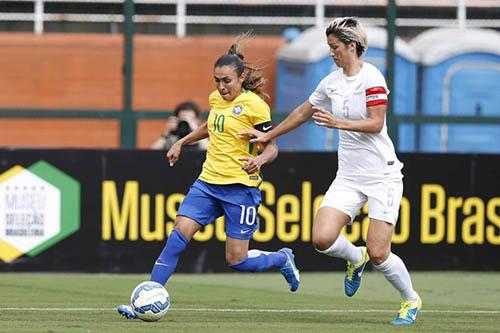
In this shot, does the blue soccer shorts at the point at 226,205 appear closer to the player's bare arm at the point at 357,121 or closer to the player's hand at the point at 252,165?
the player's hand at the point at 252,165

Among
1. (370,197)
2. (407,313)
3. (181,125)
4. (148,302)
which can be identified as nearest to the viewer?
(148,302)

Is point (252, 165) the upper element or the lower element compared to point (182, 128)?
lower

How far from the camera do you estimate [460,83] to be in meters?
15.4

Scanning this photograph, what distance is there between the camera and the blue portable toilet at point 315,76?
1439cm

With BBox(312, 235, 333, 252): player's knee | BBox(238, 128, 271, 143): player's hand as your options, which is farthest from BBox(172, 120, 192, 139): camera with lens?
BBox(312, 235, 333, 252): player's knee

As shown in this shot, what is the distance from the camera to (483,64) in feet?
50.1

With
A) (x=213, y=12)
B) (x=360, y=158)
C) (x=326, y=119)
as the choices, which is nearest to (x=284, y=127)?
(x=360, y=158)

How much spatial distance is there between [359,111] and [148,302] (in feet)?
6.56

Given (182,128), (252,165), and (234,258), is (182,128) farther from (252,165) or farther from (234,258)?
(252,165)

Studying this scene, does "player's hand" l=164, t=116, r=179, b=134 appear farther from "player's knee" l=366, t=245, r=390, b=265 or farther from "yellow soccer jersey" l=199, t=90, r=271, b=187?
"player's knee" l=366, t=245, r=390, b=265

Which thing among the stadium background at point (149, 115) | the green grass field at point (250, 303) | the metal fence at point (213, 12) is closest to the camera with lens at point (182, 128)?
the stadium background at point (149, 115)

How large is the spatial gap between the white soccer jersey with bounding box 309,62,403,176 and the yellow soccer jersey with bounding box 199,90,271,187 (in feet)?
1.49

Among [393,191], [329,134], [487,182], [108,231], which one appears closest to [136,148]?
[108,231]

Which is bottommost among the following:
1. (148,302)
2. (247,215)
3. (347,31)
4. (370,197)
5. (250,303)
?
(250,303)
